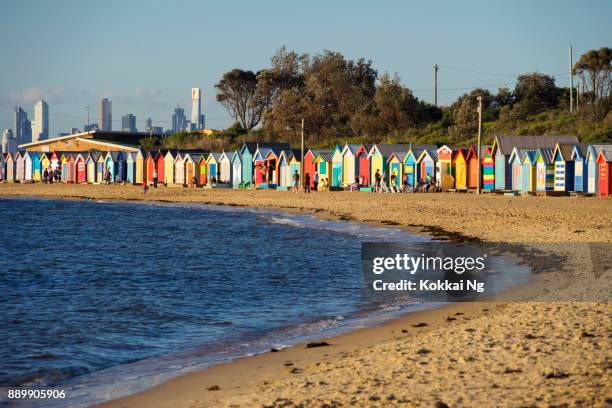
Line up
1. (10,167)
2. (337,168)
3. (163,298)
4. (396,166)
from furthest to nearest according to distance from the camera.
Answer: (10,167), (337,168), (396,166), (163,298)

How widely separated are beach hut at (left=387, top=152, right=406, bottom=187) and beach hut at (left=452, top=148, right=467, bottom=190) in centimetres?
390

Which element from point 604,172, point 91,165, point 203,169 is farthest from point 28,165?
point 604,172

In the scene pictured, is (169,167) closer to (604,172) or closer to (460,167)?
(460,167)

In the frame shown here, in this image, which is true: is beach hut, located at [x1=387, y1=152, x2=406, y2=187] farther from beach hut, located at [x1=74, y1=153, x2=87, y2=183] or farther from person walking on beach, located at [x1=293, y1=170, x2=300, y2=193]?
beach hut, located at [x1=74, y1=153, x2=87, y2=183]

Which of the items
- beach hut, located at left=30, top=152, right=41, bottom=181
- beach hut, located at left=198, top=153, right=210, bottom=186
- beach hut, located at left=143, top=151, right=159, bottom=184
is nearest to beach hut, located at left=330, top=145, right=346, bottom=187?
beach hut, located at left=198, top=153, right=210, bottom=186

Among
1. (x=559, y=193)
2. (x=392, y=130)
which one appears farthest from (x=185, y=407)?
(x=392, y=130)

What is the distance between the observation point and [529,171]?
45.3 metres

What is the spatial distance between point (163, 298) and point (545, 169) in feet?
101

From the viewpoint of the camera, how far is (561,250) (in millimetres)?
20656

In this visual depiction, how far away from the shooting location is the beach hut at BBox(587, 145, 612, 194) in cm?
4066

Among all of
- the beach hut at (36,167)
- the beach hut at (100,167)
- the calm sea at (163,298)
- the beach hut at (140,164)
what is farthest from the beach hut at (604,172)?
the beach hut at (36,167)

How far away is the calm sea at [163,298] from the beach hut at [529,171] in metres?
14.6

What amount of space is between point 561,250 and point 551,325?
32.8 feet

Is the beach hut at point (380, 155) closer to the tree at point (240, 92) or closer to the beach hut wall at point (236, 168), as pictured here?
the beach hut wall at point (236, 168)
